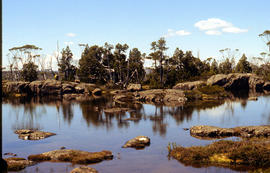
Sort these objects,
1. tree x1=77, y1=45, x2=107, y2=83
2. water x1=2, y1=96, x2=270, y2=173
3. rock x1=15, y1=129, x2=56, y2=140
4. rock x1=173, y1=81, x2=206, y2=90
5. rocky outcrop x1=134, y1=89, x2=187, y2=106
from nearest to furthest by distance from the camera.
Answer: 1. water x1=2, y1=96, x2=270, y2=173
2. rock x1=15, y1=129, x2=56, y2=140
3. rocky outcrop x1=134, y1=89, x2=187, y2=106
4. rock x1=173, y1=81, x2=206, y2=90
5. tree x1=77, y1=45, x2=107, y2=83

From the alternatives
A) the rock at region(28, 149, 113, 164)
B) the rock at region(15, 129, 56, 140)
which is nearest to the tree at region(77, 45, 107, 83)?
the rock at region(15, 129, 56, 140)

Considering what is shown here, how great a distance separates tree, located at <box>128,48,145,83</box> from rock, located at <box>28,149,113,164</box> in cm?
7865

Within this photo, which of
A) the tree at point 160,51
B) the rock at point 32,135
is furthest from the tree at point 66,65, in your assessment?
the rock at point 32,135

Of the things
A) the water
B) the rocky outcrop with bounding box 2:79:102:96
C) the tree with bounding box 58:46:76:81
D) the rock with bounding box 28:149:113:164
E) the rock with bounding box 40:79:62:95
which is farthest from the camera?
the tree with bounding box 58:46:76:81

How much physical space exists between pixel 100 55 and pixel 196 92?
52515mm

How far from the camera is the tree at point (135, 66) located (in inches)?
4050

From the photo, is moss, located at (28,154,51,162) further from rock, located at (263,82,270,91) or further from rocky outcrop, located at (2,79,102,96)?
rock, located at (263,82,270,91)

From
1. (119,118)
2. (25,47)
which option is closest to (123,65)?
(25,47)

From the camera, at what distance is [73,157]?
2320 cm

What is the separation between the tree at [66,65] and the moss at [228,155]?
9986cm

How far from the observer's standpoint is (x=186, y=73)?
10531cm

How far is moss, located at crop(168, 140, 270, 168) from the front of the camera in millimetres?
20859

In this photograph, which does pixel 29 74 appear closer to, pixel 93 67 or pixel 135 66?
pixel 93 67

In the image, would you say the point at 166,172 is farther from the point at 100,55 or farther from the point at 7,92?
the point at 100,55
